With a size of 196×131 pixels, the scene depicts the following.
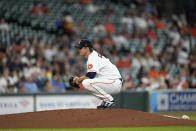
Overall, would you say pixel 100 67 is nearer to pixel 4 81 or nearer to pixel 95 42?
pixel 4 81

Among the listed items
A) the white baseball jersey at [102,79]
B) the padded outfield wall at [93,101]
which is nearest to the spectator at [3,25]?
the padded outfield wall at [93,101]

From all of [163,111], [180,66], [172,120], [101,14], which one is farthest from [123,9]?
[172,120]

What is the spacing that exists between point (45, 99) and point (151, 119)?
644 centimetres

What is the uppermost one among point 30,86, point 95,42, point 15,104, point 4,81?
point 95,42

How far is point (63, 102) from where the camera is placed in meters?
15.3

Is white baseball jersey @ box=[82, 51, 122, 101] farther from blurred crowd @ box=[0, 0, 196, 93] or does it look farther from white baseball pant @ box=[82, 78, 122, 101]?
blurred crowd @ box=[0, 0, 196, 93]

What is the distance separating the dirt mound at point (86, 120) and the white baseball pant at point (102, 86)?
48cm

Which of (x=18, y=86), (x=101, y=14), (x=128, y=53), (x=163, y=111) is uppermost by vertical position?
(x=101, y=14)

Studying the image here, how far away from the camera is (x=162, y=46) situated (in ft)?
66.7

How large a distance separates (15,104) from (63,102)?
1.63m

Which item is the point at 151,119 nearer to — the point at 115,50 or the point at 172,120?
the point at 172,120

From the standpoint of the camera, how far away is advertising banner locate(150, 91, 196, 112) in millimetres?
16263

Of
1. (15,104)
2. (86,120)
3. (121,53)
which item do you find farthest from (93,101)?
(86,120)

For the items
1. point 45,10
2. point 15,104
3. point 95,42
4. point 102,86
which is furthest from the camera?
point 45,10
